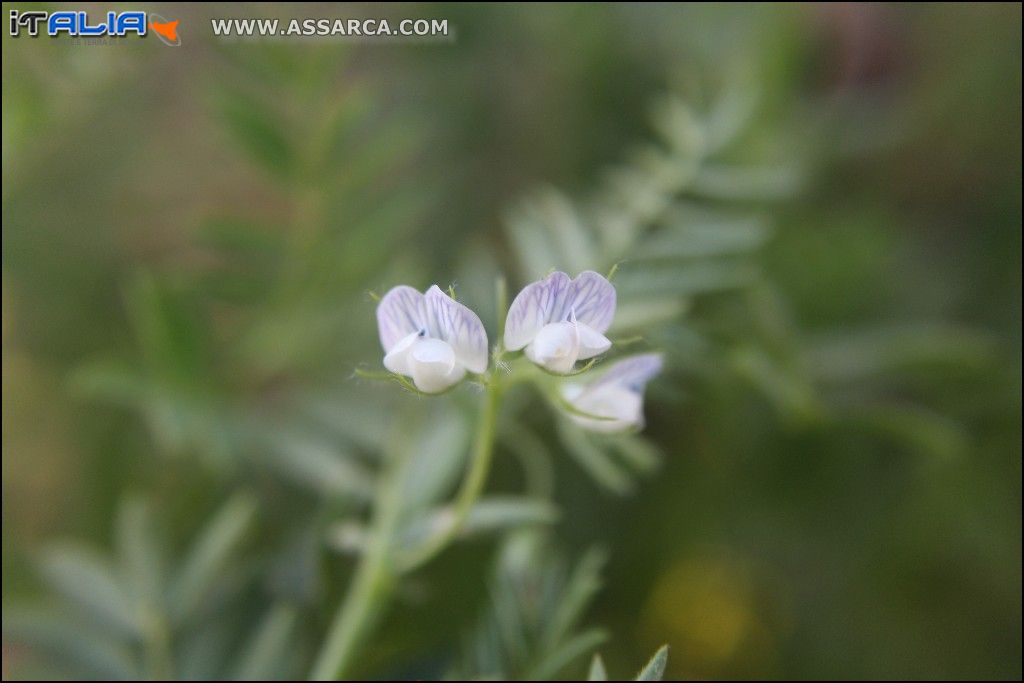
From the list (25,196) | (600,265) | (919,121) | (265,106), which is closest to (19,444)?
(25,196)

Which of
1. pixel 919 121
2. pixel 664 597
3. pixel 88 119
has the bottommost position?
pixel 664 597

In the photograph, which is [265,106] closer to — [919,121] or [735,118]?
[735,118]

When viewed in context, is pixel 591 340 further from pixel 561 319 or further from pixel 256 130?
pixel 256 130

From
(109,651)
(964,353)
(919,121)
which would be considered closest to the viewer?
(109,651)

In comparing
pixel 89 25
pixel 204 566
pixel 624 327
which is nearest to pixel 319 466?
pixel 204 566

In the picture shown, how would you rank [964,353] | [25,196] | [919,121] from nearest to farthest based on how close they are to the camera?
1. [964,353]
2. [25,196]
3. [919,121]

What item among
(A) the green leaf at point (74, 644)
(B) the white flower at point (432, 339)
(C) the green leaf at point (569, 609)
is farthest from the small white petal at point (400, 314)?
(A) the green leaf at point (74, 644)

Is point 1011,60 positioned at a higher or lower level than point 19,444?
higher

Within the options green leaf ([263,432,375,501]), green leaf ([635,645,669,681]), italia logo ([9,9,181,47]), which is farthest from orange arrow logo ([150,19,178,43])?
green leaf ([635,645,669,681])
